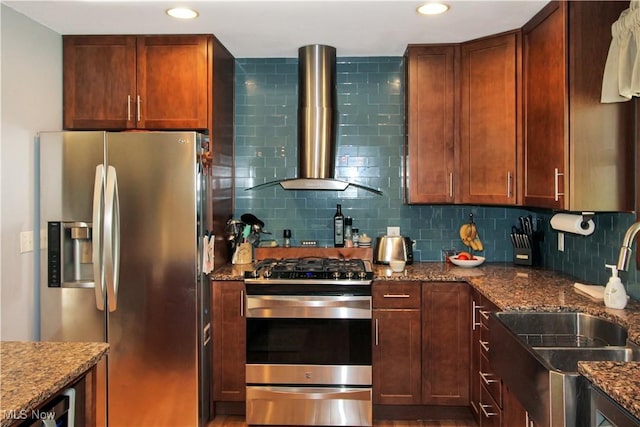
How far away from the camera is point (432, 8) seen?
2.57m

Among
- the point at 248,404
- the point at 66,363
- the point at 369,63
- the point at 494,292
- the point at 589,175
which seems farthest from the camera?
the point at 369,63

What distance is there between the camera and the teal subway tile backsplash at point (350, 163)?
3.50m

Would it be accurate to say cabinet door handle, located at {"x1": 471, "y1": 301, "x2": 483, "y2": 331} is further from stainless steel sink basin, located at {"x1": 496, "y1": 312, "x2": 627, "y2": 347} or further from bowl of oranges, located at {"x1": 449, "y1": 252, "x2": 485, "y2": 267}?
stainless steel sink basin, located at {"x1": 496, "y1": 312, "x2": 627, "y2": 347}

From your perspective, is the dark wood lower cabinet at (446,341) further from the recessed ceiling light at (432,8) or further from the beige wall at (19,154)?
the beige wall at (19,154)

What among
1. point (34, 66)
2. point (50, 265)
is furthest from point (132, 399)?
point (34, 66)

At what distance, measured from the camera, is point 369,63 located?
11.5 ft

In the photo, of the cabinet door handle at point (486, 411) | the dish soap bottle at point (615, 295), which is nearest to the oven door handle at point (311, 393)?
the cabinet door handle at point (486, 411)

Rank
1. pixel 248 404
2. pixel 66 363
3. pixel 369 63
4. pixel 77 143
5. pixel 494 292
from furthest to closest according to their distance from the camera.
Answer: pixel 369 63 < pixel 248 404 < pixel 77 143 < pixel 494 292 < pixel 66 363

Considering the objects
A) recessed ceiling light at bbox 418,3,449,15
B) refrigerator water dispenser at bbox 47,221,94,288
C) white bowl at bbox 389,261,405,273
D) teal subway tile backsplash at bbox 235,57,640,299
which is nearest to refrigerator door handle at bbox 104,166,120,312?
refrigerator water dispenser at bbox 47,221,94,288

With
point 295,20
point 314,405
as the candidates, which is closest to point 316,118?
point 295,20

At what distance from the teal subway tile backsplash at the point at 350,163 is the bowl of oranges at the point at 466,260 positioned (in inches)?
8.5

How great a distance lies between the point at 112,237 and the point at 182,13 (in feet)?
4.19

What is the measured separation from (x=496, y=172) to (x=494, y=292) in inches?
34.5

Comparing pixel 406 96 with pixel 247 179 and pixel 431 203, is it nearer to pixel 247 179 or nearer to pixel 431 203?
pixel 431 203
